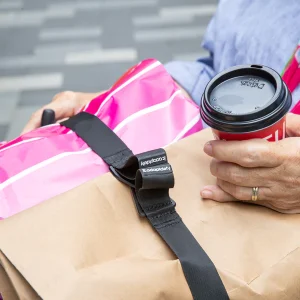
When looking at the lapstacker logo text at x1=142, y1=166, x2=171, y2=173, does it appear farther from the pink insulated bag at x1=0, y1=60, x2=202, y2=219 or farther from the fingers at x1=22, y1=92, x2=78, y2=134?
the fingers at x1=22, y1=92, x2=78, y2=134

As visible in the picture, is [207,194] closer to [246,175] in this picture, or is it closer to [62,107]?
[246,175]

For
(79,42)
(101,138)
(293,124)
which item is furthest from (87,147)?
(79,42)

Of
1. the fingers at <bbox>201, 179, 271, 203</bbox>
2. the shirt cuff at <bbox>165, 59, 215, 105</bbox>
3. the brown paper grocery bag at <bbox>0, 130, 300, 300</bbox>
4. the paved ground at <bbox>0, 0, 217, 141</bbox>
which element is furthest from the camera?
the paved ground at <bbox>0, 0, 217, 141</bbox>

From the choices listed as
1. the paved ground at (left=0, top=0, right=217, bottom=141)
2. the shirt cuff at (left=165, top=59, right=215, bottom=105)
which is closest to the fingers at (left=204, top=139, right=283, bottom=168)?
the shirt cuff at (left=165, top=59, right=215, bottom=105)

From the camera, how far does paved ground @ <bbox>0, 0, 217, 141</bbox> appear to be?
1944mm

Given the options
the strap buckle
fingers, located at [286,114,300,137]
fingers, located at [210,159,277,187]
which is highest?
fingers, located at [286,114,300,137]

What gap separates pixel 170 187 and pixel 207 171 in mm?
102

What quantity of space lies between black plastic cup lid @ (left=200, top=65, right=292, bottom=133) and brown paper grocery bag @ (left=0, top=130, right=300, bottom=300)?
126 millimetres

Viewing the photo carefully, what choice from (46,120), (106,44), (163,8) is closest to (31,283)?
(46,120)

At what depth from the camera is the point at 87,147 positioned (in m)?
0.78

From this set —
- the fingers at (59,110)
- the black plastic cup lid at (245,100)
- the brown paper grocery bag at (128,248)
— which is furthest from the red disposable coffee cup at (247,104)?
the fingers at (59,110)

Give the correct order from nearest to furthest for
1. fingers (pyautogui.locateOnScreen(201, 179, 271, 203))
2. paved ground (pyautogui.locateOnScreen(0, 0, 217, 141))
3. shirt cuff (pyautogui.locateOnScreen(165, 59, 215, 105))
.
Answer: fingers (pyautogui.locateOnScreen(201, 179, 271, 203)), shirt cuff (pyautogui.locateOnScreen(165, 59, 215, 105)), paved ground (pyautogui.locateOnScreen(0, 0, 217, 141))

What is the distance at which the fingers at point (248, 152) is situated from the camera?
25.3 inches

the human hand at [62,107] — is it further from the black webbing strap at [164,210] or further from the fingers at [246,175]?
the fingers at [246,175]
